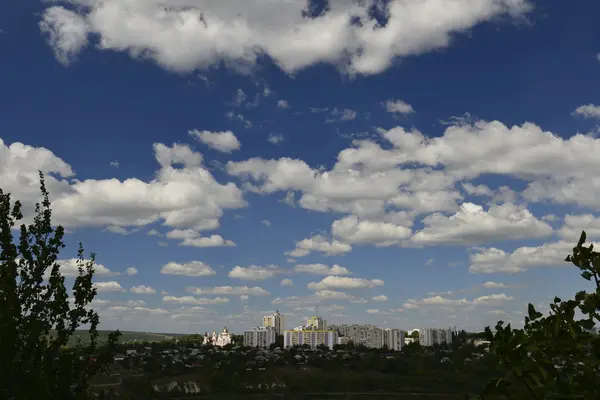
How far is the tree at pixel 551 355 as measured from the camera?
129 inches

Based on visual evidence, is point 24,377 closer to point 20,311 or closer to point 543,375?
point 20,311

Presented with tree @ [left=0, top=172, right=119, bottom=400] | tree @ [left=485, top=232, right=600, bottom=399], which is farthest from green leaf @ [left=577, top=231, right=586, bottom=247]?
tree @ [left=0, top=172, right=119, bottom=400]

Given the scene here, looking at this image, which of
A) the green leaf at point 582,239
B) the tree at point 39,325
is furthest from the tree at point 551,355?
the tree at point 39,325

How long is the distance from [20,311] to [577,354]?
8.42m

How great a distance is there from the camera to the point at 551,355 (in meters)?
3.43

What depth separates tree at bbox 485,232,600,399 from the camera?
328 centimetres

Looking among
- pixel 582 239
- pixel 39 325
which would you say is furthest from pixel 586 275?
pixel 39 325

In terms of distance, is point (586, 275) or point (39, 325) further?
point (39, 325)

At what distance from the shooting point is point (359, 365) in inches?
5044

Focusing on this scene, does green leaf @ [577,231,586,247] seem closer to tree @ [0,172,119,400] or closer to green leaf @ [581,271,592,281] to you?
green leaf @ [581,271,592,281]

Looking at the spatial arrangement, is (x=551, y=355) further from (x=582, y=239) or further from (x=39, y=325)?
(x=39, y=325)

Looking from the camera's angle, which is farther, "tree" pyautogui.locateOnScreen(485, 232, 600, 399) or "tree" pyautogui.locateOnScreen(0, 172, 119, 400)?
"tree" pyautogui.locateOnScreen(0, 172, 119, 400)

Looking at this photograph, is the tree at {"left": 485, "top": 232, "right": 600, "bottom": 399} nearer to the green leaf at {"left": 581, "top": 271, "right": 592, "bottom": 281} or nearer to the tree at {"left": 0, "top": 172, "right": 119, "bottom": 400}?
the green leaf at {"left": 581, "top": 271, "right": 592, "bottom": 281}

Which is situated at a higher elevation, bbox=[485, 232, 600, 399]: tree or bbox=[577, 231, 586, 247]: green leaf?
bbox=[577, 231, 586, 247]: green leaf
